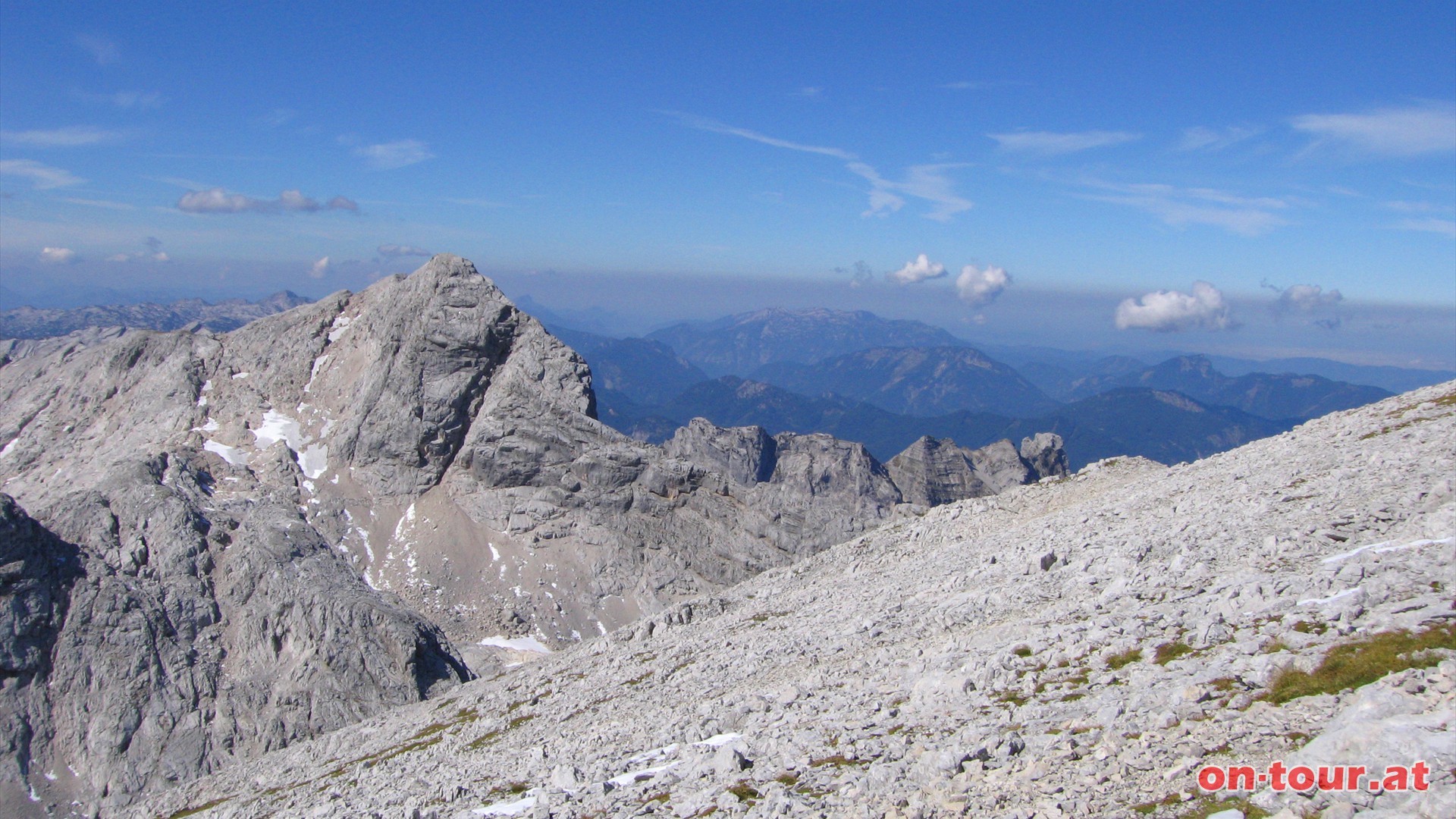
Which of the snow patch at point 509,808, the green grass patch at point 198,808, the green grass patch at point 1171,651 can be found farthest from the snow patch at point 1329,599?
the green grass patch at point 198,808

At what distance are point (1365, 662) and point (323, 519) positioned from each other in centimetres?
11388

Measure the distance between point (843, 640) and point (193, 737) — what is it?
5544cm

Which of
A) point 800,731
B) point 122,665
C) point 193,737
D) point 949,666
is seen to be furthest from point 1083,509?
point 122,665

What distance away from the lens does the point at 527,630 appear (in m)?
101

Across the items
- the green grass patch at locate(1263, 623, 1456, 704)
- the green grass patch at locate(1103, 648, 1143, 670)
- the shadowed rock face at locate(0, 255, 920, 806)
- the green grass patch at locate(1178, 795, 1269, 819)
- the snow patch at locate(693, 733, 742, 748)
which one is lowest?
the shadowed rock face at locate(0, 255, 920, 806)

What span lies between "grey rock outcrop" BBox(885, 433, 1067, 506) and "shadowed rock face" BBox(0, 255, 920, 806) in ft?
194

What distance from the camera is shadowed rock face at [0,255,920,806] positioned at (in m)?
64.7

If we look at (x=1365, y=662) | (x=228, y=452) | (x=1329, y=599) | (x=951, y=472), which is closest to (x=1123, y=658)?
(x=1329, y=599)

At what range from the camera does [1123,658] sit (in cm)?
2305

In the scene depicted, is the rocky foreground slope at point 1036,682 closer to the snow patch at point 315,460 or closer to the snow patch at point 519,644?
the snow patch at point 519,644

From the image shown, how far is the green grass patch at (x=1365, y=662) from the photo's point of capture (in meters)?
16.9

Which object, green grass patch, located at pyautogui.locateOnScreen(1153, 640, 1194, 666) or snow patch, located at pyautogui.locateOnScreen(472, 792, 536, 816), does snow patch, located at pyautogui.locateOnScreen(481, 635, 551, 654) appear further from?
green grass patch, located at pyautogui.locateOnScreen(1153, 640, 1194, 666)

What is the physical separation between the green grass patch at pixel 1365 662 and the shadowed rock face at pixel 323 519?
6933 cm

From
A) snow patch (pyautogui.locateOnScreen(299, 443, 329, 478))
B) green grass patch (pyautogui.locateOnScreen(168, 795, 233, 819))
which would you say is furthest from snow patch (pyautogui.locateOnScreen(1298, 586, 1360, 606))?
snow patch (pyautogui.locateOnScreen(299, 443, 329, 478))
